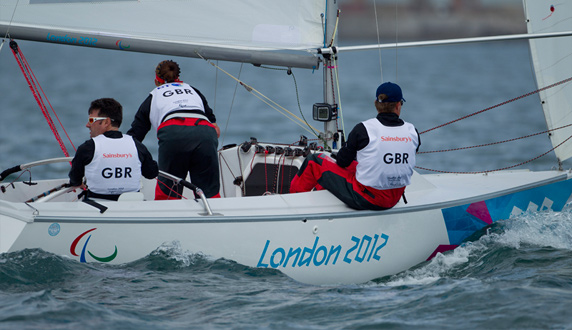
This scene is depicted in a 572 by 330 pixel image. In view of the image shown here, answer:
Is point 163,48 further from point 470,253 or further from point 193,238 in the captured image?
point 470,253

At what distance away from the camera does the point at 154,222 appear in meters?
4.65

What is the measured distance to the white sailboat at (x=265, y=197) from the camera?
4.64 metres

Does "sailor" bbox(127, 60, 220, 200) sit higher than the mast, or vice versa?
the mast

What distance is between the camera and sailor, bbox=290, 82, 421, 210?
193 inches

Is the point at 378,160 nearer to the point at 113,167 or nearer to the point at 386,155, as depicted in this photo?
the point at 386,155

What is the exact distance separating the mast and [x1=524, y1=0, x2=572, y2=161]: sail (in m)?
1.76

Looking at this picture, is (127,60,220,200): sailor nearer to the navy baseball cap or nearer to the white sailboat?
the white sailboat

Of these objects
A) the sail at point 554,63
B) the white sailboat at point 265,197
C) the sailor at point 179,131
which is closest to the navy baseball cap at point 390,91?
the white sailboat at point 265,197

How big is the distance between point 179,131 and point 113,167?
2.31ft

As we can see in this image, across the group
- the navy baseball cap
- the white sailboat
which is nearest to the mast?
the white sailboat

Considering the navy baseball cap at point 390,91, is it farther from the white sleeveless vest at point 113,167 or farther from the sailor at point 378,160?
the white sleeveless vest at point 113,167

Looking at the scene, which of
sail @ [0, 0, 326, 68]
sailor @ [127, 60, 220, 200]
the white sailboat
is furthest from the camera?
sail @ [0, 0, 326, 68]

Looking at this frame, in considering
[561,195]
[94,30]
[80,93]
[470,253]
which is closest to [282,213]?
[470,253]

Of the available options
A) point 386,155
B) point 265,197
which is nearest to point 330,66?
point 386,155
